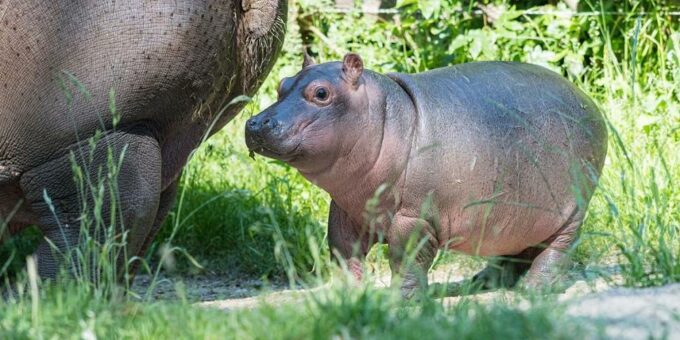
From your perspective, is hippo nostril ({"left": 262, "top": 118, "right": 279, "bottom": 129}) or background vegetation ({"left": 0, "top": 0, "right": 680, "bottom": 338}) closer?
background vegetation ({"left": 0, "top": 0, "right": 680, "bottom": 338})

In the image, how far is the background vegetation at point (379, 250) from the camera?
2.69 meters

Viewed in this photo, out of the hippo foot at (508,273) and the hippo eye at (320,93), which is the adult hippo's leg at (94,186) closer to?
the hippo eye at (320,93)

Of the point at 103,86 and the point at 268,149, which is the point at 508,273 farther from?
the point at 103,86

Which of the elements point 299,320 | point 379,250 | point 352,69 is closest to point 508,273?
point 352,69

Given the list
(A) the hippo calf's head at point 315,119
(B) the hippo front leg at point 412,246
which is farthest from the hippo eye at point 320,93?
(B) the hippo front leg at point 412,246

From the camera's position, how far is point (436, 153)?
388cm

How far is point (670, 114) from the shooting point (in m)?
6.05

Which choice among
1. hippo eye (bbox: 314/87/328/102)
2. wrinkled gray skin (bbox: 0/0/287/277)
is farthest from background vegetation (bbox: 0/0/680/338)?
hippo eye (bbox: 314/87/328/102)

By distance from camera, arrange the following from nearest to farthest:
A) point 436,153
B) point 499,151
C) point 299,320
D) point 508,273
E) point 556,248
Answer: point 299,320
point 436,153
point 499,151
point 556,248
point 508,273

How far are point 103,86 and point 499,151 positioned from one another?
4.34 ft

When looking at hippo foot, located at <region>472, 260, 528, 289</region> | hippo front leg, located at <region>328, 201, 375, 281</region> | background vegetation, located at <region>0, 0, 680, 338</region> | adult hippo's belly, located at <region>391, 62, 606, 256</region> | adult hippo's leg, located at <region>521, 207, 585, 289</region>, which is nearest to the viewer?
background vegetation, located at <region>0, 0, 680, 338</region>

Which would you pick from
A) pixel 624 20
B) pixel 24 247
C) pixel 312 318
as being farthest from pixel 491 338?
pixel 624 20

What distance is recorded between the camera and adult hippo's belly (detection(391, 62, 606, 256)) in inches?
153

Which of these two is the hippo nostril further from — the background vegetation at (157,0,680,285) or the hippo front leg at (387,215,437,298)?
the background vegetation at (157,0,680,285)
